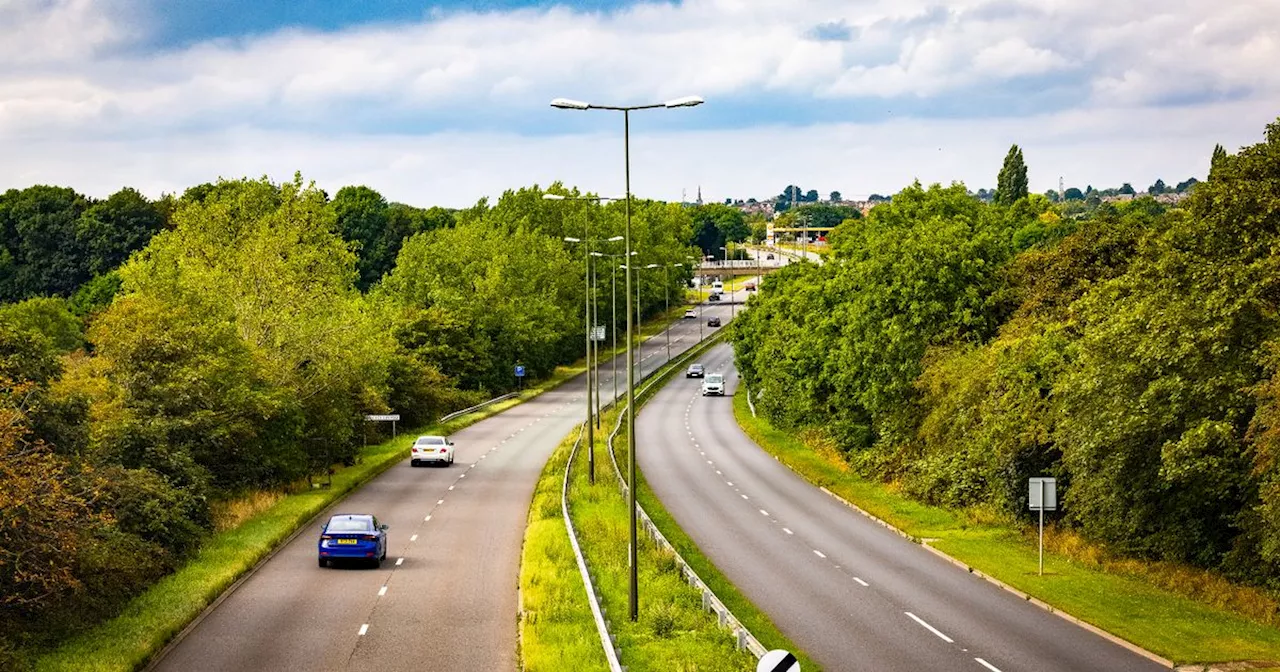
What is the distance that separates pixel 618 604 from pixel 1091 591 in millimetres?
11806

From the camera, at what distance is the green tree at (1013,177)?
162 meters

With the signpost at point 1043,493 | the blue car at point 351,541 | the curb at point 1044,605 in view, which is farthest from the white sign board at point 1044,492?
the blue car at point 351,541

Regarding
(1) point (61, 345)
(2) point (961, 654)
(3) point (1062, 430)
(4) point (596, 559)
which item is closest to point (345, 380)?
(4) point (596, 559)

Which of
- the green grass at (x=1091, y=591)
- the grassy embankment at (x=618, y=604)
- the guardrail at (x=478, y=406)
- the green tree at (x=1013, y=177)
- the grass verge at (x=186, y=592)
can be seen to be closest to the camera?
the grassy embankment at (x=618, y=604)

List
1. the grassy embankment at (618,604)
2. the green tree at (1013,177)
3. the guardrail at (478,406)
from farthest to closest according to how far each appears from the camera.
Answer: the green tree at (1013,177)
the guardrail at (478,406)
the grassy embankment at (618,604)

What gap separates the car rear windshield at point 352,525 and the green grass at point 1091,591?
15.8 metres

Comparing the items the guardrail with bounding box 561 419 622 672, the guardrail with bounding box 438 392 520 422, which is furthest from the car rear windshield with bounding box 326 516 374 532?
the guardrail with bounding box 438 392 520 422

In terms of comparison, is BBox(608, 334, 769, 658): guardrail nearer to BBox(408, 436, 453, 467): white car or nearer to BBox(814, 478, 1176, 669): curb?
BBox(814, 478, 1176, 669): curb

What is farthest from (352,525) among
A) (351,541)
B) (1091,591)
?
(1091,591)

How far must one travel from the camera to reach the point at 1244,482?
29984mm

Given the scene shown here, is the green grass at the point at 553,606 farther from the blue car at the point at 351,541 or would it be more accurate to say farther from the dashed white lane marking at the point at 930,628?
the dashed white lane marking at the point at 930,628

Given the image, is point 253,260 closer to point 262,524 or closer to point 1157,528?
point 262,524

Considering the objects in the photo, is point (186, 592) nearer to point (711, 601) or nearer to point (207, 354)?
point (711, 601)

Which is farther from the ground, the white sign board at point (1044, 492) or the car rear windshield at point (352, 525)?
the white sign board at point (1044, 492)
